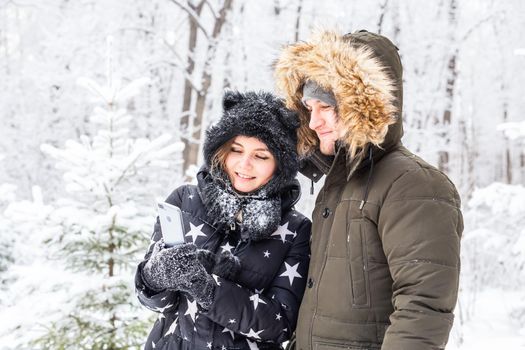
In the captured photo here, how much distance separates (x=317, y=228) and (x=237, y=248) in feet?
1.62

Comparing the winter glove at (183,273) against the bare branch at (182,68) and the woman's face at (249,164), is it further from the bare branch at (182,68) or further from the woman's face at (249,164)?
the bare branch at (182,68)

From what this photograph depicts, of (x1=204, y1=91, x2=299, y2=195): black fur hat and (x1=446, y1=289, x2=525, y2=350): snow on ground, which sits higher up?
(x1=204, y1=91, x2=299, y2=195): black fur hat

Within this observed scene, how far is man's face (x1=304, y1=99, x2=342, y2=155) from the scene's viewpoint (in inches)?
90.1

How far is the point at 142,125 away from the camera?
54.1ft

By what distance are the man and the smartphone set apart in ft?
1.97

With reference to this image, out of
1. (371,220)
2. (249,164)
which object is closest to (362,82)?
(371,220)

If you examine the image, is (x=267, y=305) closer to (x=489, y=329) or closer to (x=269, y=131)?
(x=269, y=131)

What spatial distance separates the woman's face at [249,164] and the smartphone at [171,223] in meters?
0.50

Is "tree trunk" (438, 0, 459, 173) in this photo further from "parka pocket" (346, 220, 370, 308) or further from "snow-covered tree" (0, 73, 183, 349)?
"parka pocket" (346, 220, 370, 308)

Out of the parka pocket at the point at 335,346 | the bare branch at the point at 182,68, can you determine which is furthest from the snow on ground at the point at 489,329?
the bare branch at the point at 182,68

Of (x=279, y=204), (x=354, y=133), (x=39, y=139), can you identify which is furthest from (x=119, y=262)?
(x=39, y=139)

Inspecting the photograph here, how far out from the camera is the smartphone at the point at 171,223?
2.22 meters

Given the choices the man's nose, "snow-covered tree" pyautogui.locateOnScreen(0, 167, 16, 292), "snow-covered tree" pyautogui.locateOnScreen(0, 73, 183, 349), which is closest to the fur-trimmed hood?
the man's nose

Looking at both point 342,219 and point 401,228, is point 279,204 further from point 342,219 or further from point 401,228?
point 401,228
